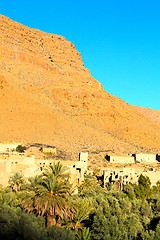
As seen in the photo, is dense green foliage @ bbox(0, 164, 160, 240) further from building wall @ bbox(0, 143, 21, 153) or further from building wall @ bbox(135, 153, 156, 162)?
building wall @ bbox(135, 153, 156, 162)

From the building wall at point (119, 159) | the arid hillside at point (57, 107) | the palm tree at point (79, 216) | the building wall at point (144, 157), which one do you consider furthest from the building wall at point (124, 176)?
the arid hillside at point (57, 107)

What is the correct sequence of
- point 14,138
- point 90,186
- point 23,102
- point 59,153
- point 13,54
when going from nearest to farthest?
→ point 90,186 < point 59,153 < point 14,138 < point 23,102 < point 13,54

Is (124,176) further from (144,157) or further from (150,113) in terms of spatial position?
(150,113)

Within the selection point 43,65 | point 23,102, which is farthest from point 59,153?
point 43,65

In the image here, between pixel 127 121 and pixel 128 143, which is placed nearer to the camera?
pixel 128 143

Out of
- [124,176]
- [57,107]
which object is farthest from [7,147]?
[57,107]

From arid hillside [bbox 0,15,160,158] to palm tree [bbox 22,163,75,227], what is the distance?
1429 inches

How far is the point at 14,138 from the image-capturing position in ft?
181

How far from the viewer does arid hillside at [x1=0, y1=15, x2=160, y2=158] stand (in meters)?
60.4

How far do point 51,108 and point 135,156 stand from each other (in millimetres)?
28948

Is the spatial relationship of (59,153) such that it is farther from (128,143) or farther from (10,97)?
(10,97)

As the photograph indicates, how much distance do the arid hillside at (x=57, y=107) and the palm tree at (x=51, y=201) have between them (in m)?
36.3

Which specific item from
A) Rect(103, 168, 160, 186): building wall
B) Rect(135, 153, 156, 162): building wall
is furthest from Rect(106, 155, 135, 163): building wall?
Rect(103, 168, 160, 186): building wall

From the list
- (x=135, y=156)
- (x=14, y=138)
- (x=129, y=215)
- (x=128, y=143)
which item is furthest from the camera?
(x=128, y=143)
